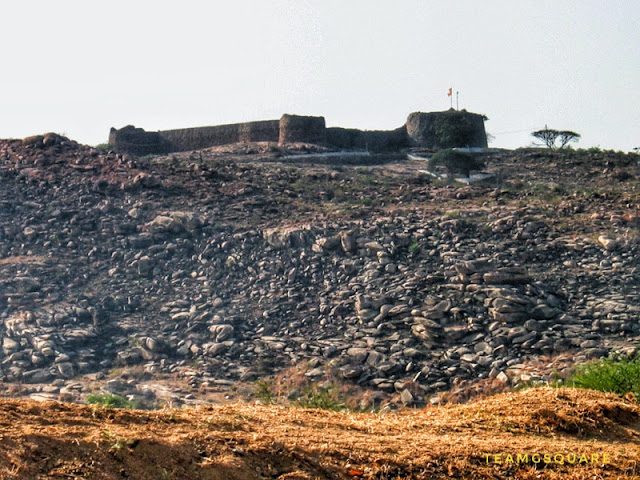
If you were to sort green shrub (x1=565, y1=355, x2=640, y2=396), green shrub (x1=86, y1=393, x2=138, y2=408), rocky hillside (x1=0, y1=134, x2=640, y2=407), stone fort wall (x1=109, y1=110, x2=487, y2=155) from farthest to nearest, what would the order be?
stone fort wall (x1=109, y1=110, x2=487, y2=155), rocky hillside (x1=0, y1=134, x2=640, y2=407), green shrub (x1=86, y1=393, x2=138, y2=408), green shrub (x1=565, y1=355, x2=640, y2=396)

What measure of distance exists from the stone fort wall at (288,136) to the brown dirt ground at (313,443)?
2004 cm

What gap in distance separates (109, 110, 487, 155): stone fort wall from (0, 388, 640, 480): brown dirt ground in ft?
65.7

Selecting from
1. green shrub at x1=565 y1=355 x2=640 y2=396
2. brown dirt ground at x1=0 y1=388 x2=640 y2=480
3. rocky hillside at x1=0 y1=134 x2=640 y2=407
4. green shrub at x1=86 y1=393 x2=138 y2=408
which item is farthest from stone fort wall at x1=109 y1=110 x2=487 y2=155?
brown dirt ground at x1=0 y1=388 x2=640 y2=480

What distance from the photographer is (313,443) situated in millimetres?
4277

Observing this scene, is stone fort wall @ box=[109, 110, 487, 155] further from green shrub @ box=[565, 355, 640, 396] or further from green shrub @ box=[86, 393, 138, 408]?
green shrub @ box=[565, 355, 640, 396]

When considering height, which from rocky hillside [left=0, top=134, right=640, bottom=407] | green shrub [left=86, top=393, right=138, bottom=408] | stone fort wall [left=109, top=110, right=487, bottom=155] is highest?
stone fort wall [left=109, top=110, right=487, bottom=155]

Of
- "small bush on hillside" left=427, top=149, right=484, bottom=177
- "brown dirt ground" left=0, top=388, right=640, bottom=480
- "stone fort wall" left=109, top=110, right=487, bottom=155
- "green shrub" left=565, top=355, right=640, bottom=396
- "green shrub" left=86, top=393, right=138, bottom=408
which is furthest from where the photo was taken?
"stone fort wall" left=109, top=110, right=487, bottom=155

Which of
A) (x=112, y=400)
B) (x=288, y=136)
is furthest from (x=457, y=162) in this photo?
(x=112, y=400)

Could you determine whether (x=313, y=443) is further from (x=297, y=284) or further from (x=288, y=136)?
(x=288, y=136)

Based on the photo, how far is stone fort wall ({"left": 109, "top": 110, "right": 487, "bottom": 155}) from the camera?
25.1 m

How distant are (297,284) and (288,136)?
13643 mm

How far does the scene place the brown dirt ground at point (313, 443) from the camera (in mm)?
3691

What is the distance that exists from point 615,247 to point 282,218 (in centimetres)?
525

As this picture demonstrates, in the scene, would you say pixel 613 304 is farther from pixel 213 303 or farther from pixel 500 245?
pixel 213 303
